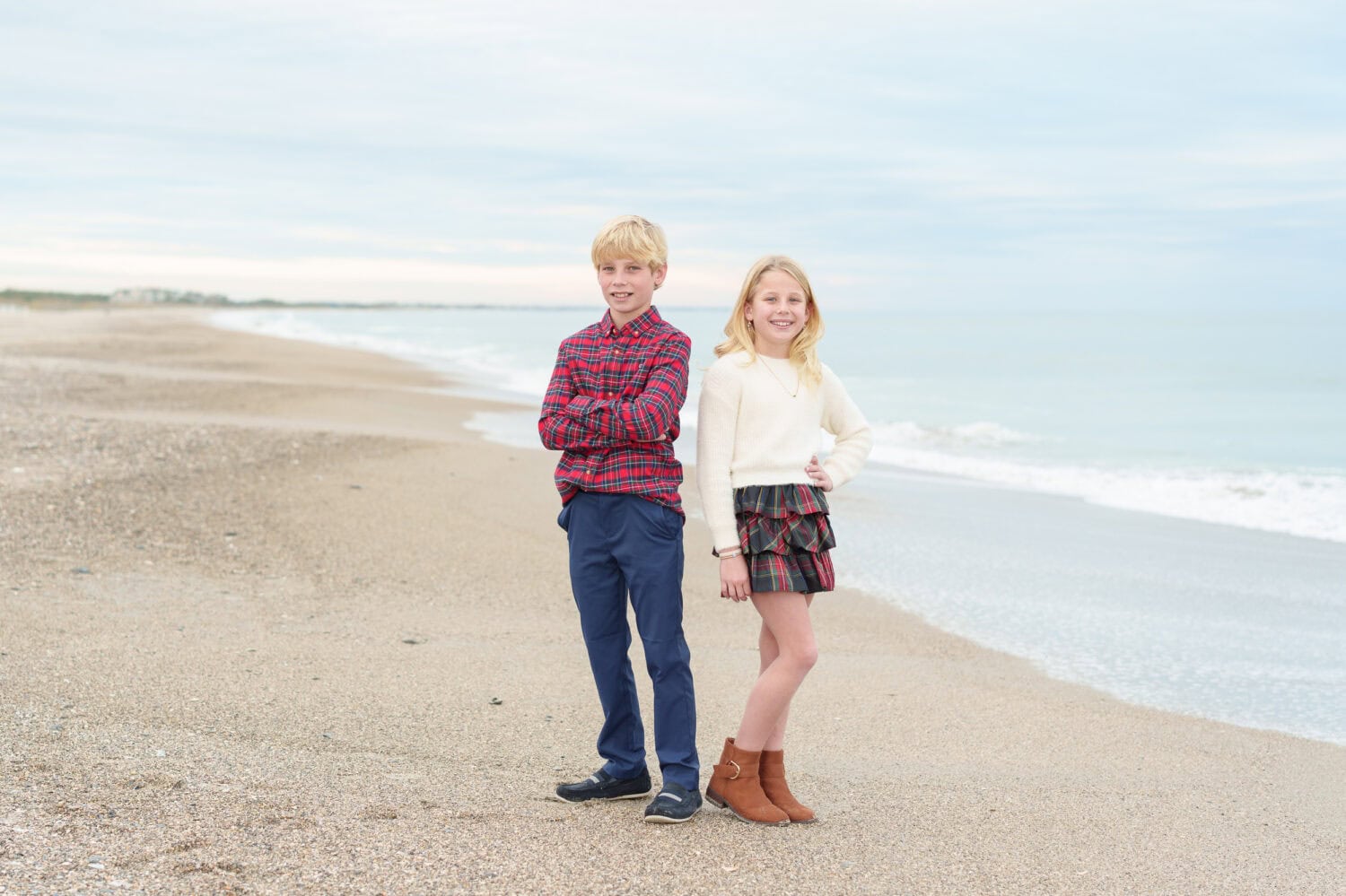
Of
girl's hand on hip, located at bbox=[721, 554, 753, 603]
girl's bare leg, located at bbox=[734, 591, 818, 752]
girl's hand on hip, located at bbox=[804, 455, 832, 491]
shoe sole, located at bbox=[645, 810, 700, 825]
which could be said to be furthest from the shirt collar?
shoe sole, located at bbox=[645, 810, 700, 825]

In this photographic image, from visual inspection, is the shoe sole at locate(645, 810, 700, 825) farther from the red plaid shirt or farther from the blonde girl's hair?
the blonde girl's hair

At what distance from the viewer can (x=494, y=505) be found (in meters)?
9.77

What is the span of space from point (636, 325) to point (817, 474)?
0.76m

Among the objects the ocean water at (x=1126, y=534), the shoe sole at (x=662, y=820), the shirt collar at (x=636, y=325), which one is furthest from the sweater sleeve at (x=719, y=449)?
the ocean water at (x=1126, y=534)

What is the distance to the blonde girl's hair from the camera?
144 inches

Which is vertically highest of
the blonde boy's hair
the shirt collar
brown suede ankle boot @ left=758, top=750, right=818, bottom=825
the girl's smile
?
the blonde boy's hair

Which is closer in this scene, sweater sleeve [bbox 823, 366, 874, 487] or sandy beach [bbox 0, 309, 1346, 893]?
sandy beach [bbox 0, 309, 1346, 893]

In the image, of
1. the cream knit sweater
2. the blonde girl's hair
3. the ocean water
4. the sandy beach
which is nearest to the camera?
the sandy beach

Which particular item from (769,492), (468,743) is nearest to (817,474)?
(769,492)

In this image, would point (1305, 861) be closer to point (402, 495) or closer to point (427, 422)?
point (402, 495)

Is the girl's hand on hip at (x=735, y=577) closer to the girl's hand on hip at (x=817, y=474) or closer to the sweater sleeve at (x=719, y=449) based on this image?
the sweater sleeve at (x=719, y=449)

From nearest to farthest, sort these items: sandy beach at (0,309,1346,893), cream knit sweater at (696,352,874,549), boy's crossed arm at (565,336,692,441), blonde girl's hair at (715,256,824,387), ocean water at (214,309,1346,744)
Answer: sandy beach at (0,309,1346,893) < boy's crossed arm at (565,336,692,441) < cream knit sweater at (696,352,874,549) < blonde girl's hair at (715,256,824,387) < ocean water at (214,309,1346,744)

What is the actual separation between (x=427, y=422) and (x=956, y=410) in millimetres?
13276

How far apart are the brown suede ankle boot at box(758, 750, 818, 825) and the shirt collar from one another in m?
1.43
